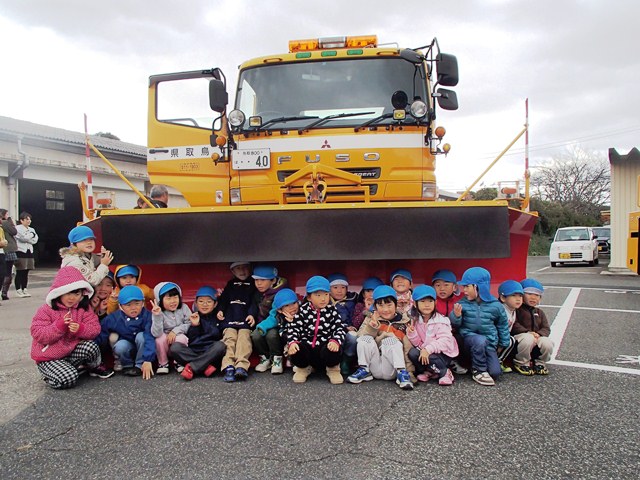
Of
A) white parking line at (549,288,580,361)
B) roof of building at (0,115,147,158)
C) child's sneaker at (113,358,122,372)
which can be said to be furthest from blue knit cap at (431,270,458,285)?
roof of building at (0,115,147,158)

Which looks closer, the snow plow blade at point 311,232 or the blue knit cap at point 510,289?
the snow plow blade at point 311,232

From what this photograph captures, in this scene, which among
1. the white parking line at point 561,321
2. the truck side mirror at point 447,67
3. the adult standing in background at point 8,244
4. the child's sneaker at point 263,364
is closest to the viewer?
the child's sneaker at point 263,364

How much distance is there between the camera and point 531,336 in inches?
160

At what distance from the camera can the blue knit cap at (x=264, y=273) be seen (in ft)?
14.4

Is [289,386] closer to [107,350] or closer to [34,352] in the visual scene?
[107,350]

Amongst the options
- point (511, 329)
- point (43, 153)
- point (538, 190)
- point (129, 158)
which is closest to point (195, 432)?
point (511, 329)

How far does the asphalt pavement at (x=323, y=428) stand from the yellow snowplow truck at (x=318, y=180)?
0.98 meters

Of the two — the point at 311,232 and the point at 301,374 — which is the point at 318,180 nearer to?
the point at 311,232

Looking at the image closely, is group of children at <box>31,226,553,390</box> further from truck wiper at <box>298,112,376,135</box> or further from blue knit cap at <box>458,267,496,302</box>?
truck wiper at <box>298,112,376,135</box>

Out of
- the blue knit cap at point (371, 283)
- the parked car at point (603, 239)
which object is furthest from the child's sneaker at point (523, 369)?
the parked car at point (603, 239)

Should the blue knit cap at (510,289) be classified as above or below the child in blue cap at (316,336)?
above

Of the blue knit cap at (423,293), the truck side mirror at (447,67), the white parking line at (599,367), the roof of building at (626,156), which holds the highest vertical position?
the roof of building at (626,156)

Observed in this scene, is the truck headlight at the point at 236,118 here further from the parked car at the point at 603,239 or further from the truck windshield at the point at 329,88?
the parked car at the point at 603,239

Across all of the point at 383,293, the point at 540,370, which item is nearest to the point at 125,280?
the point at 383,293
